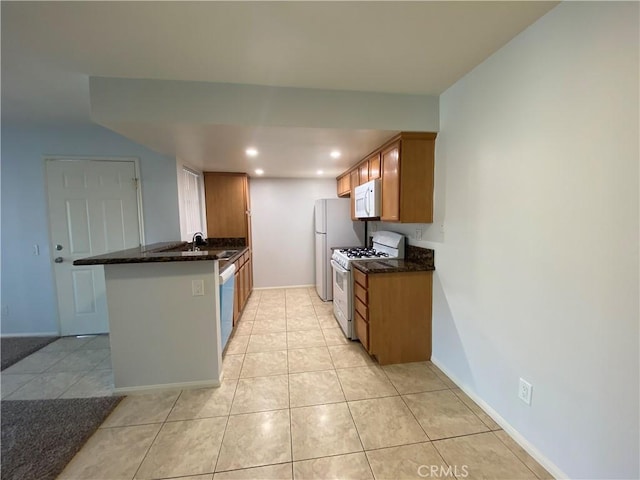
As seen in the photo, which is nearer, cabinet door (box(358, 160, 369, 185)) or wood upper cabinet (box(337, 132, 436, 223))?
wood upper cabinet (box(337, 132, 436, 223))

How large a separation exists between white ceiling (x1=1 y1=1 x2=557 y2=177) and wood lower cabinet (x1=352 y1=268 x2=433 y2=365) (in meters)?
1.37

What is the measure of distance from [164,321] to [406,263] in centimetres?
226

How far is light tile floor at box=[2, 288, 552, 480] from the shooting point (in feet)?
4.73

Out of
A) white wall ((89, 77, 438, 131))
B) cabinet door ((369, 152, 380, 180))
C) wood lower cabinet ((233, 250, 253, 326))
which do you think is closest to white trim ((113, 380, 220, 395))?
wood lower cabinet ((233, 250, 253, 326))

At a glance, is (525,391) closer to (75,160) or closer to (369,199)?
(369,199)

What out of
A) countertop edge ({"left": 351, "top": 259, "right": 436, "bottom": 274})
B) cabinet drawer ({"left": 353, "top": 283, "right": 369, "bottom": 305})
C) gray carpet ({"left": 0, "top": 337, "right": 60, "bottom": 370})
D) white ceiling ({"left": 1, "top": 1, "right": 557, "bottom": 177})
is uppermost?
white ceiling ({"left": 1, "top": 1, "right": 557, "bottom": 177})

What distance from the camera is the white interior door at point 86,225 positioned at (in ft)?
9.98

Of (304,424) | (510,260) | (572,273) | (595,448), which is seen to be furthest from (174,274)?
(595,448)

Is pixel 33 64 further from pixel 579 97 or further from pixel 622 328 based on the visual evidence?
pixel 622 328

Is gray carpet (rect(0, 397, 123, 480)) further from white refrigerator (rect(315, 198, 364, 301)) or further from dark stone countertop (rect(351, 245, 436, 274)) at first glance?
white refrigerator (rect(315, 198, 364, 301))

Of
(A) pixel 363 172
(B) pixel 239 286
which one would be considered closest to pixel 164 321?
(B) pixel 239 286

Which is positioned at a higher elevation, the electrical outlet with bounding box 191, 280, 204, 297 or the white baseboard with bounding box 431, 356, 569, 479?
the electrical outlet with bounding box 191, 280, 204, 297

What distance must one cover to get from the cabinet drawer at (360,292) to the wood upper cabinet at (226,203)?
2336mm

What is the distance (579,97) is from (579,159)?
11.6 inches
